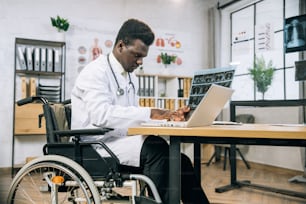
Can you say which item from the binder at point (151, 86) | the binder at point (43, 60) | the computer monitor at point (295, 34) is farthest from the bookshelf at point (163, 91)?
the computer monitor at point (295, 34)

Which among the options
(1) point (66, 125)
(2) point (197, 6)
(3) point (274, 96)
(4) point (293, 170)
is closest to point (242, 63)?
(3) point (274, 96)

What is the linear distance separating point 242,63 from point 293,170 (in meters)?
1.34

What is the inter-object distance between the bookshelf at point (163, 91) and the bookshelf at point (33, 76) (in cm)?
91

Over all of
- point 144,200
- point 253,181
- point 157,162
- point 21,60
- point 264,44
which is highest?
point 264,44

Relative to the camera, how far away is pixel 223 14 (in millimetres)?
3697

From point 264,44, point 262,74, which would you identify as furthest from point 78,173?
point 264,44

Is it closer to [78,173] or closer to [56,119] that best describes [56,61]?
[56,119]

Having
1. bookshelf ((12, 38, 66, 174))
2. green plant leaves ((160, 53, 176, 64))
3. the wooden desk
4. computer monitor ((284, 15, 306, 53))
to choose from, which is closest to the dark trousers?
the wooden desk

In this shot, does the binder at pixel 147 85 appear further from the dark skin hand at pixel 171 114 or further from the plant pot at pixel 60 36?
the dark skin hand at pixel 171 114

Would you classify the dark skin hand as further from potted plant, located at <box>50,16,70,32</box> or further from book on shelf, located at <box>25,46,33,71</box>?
potted plant, located at <box>50,16,70,32</box>

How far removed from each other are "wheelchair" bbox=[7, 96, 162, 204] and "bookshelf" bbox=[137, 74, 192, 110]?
238 cm

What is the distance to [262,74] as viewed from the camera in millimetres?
3289

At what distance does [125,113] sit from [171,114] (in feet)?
0.52

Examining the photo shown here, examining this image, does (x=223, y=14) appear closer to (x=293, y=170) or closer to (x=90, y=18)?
(x=90, y=18)
